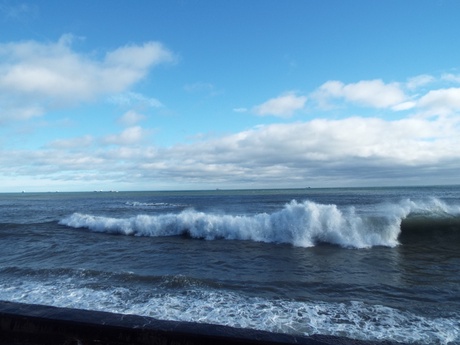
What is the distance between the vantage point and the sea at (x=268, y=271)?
579cm

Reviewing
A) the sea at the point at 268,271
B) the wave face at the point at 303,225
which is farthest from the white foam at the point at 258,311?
the wave face at the point at 303,225

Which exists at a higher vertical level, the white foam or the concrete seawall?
the concrete seawall

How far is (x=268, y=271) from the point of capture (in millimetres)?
9172

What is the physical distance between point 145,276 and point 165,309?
260 cm

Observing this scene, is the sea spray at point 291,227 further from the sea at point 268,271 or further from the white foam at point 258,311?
the white foam at point 258,311

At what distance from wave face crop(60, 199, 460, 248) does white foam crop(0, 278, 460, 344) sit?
755 cm

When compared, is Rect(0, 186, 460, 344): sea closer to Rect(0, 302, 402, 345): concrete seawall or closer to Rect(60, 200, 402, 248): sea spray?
Rect(60, 200, 402, 248): sea spray

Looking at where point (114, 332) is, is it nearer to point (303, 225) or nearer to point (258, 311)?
point (258, 311)

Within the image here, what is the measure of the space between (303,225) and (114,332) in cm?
1255

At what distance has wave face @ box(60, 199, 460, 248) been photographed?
14.0 m

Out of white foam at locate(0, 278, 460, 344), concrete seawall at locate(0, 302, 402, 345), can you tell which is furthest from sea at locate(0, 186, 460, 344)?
concrete seawall at locate(0, 302, 402, 345)

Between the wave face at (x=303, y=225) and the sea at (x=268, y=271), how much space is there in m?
0.06

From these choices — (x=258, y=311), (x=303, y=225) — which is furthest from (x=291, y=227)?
(x=258, y=311)

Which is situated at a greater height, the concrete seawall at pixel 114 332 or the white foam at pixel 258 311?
the concrete seawall at pixel 114 332
